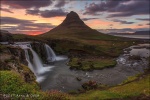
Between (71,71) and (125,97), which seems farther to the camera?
(71,71)

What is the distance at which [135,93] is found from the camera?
104 feet

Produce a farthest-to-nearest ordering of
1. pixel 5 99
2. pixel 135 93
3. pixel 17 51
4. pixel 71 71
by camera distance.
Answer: pixel 71 71 < pixel 17 51 < pixel 135 93 < pixel 5 99

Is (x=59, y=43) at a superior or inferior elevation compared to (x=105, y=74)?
superior

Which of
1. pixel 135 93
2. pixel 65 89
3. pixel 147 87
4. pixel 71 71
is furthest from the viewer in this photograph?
pixel 71 71

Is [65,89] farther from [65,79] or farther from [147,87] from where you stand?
[147,87]

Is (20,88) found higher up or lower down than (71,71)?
higher up

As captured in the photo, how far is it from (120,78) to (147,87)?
1630 centimetres

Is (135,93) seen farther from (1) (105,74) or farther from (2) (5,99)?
(1) (105,74)

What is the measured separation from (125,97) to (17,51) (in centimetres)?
3422

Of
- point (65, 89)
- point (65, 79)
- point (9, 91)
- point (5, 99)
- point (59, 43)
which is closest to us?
point (5, 99)

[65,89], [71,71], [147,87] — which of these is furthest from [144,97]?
[71,71]

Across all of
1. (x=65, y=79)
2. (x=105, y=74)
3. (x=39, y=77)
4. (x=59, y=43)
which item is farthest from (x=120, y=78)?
(x=59, y=43)

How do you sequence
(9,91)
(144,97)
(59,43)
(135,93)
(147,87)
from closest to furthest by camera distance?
1. (9,91)
2. (144,97)
3. (135,93)
4. (147,87)
5. (59,43)

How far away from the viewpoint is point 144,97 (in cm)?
2969
